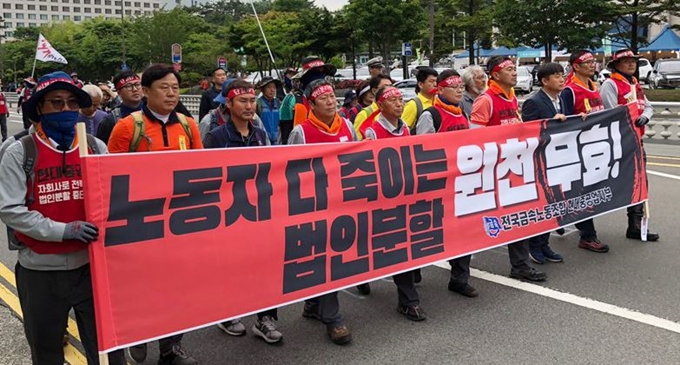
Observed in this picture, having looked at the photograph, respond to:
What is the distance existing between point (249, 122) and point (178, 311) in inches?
59.7

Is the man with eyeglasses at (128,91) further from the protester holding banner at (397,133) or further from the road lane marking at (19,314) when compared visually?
the protester holding banner at (397,133)

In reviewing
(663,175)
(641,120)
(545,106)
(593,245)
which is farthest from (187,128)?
(663,175)

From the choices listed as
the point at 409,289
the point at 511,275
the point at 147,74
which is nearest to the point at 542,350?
the point at 409,289

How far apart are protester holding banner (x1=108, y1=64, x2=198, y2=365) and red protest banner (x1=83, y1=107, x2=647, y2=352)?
41cm

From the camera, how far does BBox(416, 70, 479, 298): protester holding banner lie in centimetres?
474

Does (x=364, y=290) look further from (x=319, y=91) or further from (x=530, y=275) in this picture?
(x=319, y=91)

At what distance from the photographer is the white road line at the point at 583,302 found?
13.4 feet

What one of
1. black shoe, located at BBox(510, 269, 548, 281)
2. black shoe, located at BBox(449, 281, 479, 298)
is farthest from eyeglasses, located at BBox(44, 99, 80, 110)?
black shoe, located at BBox(510, 269, 548, 281)

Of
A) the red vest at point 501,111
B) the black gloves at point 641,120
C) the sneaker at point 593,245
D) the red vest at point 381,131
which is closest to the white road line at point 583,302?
the sneaker at point 593,245

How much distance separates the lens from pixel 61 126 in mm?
2879

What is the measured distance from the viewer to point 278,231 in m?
3.60

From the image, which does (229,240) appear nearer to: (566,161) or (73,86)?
(73,86)

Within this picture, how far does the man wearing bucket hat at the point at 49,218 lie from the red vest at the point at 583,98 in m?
4.48

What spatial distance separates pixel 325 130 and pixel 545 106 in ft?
7.64
